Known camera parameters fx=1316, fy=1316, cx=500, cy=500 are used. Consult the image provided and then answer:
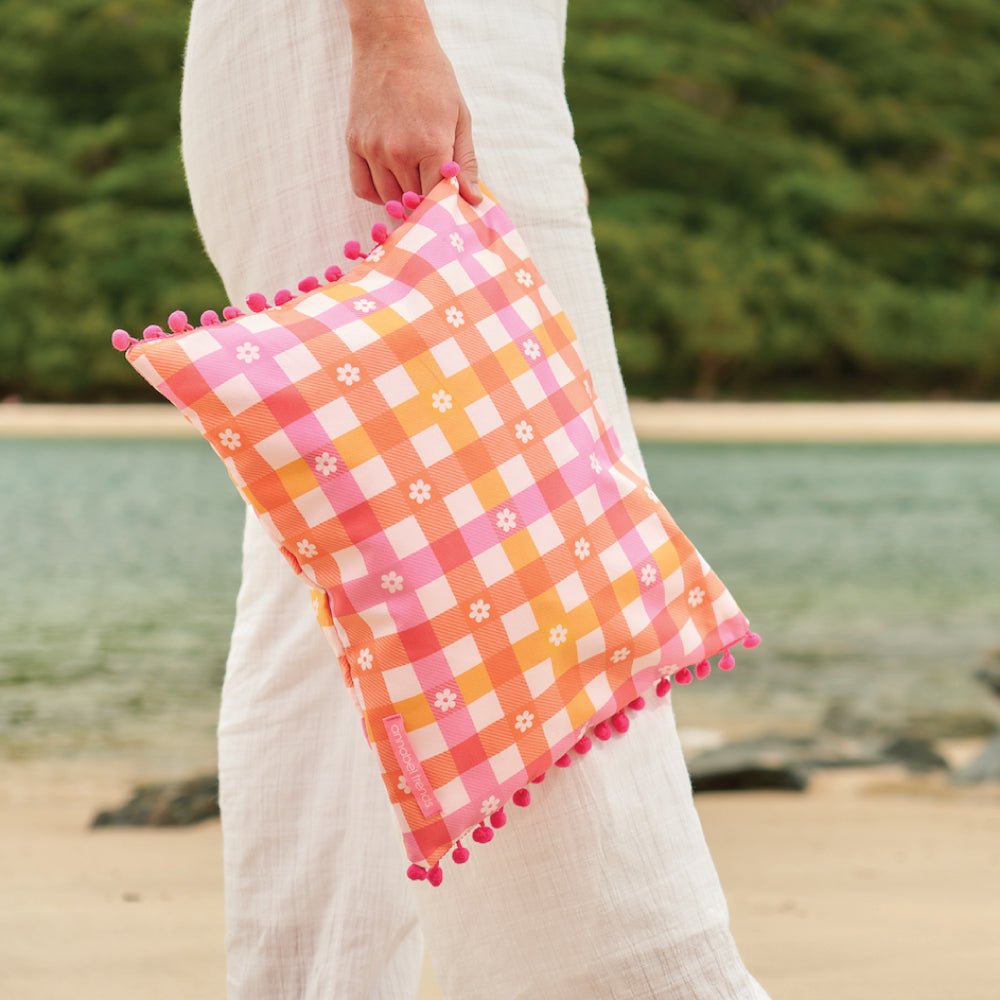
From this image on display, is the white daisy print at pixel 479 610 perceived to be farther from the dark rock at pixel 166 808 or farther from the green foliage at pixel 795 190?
the green foliage at pixel 795 190

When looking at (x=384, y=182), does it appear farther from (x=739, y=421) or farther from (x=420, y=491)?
(x=739, y=421)

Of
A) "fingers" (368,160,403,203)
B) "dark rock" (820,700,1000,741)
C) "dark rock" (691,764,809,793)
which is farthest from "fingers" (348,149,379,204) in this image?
"dark rock" (820,700,1000,741)

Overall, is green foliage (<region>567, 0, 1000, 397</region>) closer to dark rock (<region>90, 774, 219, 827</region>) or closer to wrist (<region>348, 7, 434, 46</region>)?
dark rock (<region>90, 774, 219, 827</region>)

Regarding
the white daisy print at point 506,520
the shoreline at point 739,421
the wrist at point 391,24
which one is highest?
the wrist at point 391,24

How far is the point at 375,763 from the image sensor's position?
31.0 inches

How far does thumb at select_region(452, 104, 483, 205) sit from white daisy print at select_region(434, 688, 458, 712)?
257 millimetres

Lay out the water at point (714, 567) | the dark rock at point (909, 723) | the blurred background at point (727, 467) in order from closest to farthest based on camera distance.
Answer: the blurred background at point (727, 467), the dark rock at point (909, 723), the water at point (714, 567)

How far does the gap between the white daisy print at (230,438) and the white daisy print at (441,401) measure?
0.09 meters

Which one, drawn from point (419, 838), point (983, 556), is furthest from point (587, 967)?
point (983, 556)

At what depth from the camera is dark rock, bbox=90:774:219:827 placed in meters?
1.91

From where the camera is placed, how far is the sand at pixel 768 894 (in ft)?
3.87

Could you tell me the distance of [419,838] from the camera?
62 centimetres

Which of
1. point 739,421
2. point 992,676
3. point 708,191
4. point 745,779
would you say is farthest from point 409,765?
point 708,191

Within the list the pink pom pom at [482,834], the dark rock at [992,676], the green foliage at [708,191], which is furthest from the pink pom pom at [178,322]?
the green foliage at [708,191]
